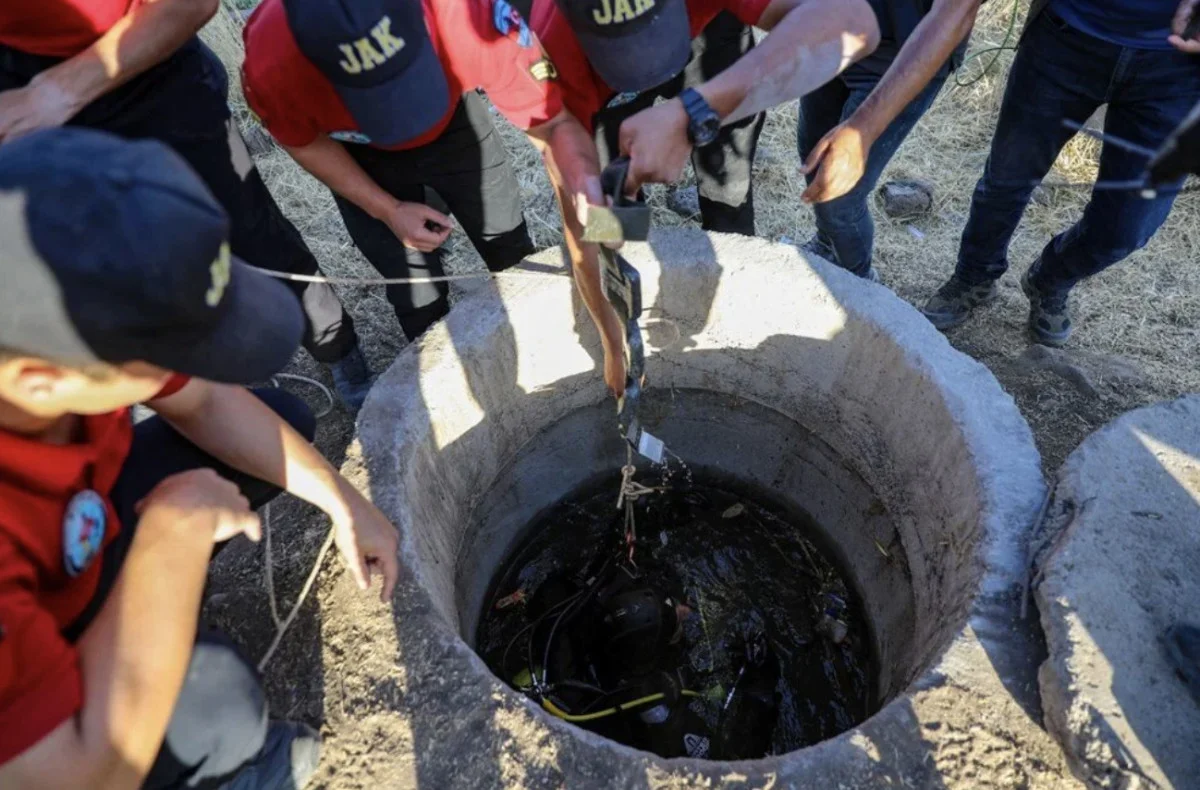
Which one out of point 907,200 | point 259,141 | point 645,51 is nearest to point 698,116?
point 645,51

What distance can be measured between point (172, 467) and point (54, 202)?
0.73m

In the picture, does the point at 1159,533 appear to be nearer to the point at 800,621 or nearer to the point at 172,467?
the point at 800,621

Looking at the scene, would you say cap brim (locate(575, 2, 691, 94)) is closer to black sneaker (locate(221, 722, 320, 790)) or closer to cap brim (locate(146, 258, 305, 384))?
cap brim (locate(146, 258, 305, 384))

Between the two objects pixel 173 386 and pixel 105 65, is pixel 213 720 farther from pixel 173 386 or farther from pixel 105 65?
pixel 105 65

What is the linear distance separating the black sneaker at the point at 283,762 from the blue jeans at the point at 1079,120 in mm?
2288

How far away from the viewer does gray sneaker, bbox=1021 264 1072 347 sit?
294 cm

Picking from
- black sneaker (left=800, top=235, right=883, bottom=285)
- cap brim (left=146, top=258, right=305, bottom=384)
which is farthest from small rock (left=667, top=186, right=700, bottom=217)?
cap brim (left=146, top=258, right=305, bottom=384)

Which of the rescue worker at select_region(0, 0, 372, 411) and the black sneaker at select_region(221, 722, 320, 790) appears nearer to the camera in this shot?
the black sneaker at select_region(221, 722, 320, 790)

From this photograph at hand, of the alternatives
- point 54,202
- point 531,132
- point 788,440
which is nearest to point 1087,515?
point 788,440

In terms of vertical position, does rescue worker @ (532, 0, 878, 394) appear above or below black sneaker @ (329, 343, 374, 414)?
above

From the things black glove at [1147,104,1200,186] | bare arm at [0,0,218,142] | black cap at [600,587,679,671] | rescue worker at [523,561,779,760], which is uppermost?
black glove at [1147,104,1200,186]

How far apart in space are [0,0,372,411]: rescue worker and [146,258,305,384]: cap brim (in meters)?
0.87

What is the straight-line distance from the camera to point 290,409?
5.81ft

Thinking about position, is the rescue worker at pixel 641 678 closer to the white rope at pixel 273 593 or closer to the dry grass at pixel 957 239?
the white rope at pixel 273 593
